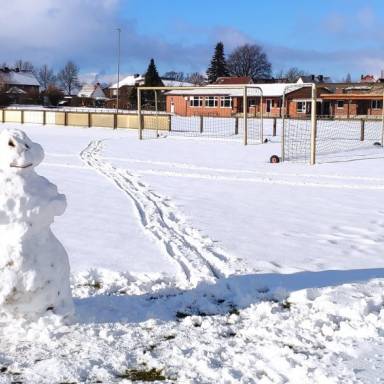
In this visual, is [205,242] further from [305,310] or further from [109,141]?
[109,141]

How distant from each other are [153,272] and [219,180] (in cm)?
864

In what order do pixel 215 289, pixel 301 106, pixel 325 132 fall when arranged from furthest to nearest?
1. pixel 301 106
2. pixel 325 132
3. pixel 215 289

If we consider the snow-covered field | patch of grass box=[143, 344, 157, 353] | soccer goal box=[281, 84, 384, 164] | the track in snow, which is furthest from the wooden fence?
patch of grass box=[143, 344, 157, 353]

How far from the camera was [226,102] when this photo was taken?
6712 centimetres

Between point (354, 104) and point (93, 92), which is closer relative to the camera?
point (354, 104)

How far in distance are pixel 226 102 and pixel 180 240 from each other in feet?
195

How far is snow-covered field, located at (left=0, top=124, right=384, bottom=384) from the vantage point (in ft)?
15.2

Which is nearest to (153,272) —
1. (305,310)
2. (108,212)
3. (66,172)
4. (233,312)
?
(233,312)

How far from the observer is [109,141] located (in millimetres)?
28531

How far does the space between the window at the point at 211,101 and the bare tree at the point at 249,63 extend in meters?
50.0

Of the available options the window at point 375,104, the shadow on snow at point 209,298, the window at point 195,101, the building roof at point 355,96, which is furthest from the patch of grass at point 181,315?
the window at point 195,101

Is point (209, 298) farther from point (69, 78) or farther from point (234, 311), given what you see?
point (69, 78)

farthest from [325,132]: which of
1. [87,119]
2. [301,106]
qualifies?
[301,106]

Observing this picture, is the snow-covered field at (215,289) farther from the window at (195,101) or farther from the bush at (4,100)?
the bush at (4,100)
